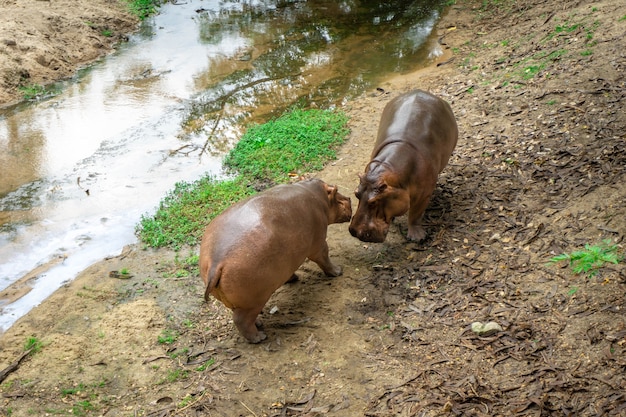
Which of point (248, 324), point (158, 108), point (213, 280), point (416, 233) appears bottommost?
point (416, 233)

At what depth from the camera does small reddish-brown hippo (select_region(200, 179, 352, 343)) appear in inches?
179

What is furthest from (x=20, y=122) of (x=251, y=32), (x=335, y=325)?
(x=335, y=325)

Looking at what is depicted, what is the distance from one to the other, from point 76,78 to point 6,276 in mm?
6744

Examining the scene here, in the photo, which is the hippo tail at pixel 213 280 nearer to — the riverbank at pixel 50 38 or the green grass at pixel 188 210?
the green grass at pixel 188 210

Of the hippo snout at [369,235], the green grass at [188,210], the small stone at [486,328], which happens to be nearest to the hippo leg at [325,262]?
the hippo snout at [369,235]

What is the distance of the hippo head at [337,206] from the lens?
5930mm

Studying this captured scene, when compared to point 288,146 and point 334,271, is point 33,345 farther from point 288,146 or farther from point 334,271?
point 288,146

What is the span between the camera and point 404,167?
226 inches

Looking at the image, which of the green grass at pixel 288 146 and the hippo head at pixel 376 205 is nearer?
the hippo head at pixel 376 205

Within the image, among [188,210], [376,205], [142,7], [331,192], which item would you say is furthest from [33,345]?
[142,7]

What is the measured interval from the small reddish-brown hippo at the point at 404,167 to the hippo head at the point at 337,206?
308mm

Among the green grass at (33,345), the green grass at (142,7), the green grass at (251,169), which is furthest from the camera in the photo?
the green grass at (142,7)

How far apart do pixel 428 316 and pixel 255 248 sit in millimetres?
1686

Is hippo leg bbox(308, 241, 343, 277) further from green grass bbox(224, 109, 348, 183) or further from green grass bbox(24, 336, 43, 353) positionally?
green grass bbox(24, 336, 43, 353)
